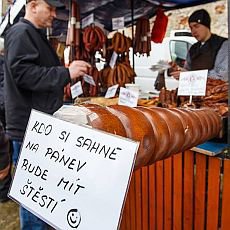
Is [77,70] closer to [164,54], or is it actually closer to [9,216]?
[9,216]

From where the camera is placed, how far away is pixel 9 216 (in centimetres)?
285

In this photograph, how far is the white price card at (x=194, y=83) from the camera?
4.99 ft

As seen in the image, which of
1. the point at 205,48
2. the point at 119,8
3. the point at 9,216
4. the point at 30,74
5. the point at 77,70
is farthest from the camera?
the point at 119,8

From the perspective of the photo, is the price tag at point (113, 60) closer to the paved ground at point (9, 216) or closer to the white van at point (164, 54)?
the paved ground at point (9, 216)

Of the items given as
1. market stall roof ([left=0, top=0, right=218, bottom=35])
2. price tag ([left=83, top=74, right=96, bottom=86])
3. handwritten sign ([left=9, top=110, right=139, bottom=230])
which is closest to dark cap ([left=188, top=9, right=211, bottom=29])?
market stall roof ([left=0, top=0, right=218, bottom=35])

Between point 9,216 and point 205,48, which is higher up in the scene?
point 205,48

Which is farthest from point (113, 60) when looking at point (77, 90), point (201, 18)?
point (201, 18)

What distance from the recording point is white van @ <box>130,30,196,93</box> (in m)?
5.61

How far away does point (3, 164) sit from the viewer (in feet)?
5.37

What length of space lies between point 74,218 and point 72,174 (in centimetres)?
9

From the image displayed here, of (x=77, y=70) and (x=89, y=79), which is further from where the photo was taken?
(x=89, y=79)

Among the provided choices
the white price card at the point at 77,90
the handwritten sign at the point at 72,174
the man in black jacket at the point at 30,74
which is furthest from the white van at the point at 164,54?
the handwritten sign at the point at 72,174

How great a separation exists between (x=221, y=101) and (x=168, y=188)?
0.58 m

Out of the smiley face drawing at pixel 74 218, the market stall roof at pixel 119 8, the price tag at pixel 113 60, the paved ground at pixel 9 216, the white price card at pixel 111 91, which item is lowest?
the paved ground at pixel 9 216
